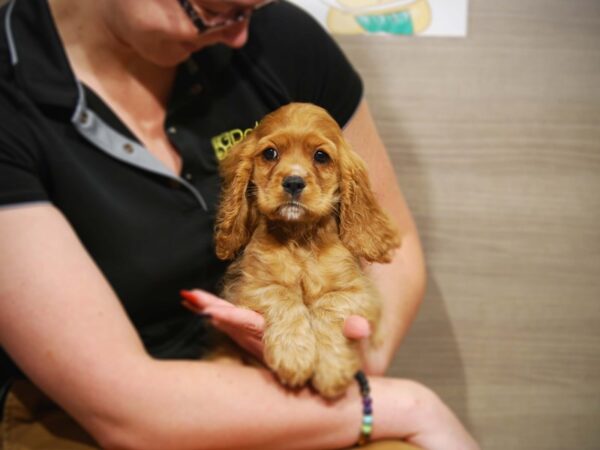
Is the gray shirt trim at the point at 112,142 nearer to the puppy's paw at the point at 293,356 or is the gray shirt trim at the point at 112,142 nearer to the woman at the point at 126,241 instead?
the woman at the point at 126,241

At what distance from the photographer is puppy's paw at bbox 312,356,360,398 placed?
0.54 meters

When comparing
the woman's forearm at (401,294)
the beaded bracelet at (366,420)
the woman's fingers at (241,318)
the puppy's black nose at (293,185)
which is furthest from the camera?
the beaded bracelet at (366,420)

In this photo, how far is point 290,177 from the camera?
1.29ft

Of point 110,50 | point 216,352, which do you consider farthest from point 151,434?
point 110,50

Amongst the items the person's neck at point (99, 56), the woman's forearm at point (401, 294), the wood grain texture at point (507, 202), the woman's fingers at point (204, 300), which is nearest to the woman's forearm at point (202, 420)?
the woman's forearm at point (401, 294)

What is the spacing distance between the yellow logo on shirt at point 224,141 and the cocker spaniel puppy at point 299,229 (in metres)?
0.09

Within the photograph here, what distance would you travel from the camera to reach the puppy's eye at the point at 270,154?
417 mm

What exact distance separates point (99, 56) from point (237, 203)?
0.78m

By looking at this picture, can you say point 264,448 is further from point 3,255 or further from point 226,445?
point 3,255

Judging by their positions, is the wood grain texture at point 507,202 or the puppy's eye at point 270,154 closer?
the puppy's eye at point 270,154

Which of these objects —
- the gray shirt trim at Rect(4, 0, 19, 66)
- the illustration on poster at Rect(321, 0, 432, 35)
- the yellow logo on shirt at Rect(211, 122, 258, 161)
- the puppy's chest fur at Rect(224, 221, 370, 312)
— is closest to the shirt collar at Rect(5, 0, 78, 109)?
the gray shirt trim at Rect(4, 0, 19, 66)

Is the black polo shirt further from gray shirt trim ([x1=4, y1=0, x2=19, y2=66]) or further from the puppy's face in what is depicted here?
the puppy's face

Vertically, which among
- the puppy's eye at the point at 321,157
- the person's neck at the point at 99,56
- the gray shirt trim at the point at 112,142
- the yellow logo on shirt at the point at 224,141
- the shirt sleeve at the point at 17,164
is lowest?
the shirt sleeve at the point at 17,164

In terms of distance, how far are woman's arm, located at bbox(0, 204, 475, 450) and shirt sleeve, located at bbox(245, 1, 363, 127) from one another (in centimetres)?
53
